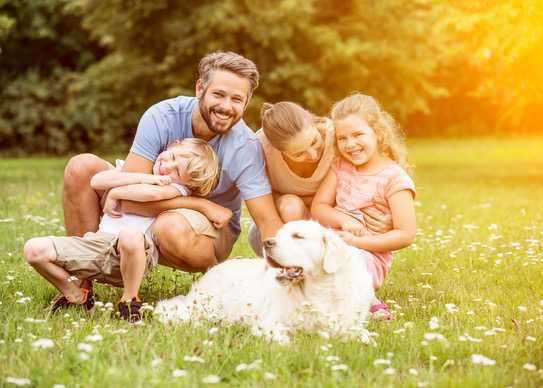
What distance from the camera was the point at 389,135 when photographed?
536 cm

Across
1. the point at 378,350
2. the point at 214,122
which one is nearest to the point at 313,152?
the point at 214,122

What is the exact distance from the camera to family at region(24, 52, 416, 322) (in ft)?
16.3

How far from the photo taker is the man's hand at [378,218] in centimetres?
527

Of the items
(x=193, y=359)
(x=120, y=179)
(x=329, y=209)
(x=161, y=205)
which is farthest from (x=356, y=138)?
(x=193, y=359)

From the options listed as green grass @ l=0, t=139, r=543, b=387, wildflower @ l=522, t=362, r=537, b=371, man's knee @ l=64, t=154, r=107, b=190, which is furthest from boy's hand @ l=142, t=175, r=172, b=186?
wildflower @ l=522, t=362, r=537, b=371

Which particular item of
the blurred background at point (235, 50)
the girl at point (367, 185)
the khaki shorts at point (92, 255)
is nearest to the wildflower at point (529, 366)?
the girl at point (367, 185)

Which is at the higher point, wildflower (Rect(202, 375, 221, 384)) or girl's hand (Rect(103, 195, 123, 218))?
girl's hand (Rect(103, 195, 123, 218))

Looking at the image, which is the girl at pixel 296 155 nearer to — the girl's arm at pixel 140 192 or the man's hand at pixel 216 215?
the man's hand at pixel 216 215

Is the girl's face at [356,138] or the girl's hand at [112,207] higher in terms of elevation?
Answer: the girl's face at [356,138]

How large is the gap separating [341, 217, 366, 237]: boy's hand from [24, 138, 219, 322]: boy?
0.93 m

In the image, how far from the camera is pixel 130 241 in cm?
480

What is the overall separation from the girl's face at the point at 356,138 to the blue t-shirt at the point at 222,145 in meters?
0.58

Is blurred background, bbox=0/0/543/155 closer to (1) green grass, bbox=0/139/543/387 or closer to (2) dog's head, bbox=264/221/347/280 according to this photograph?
(1) green grass, bbox=0/139/543/387

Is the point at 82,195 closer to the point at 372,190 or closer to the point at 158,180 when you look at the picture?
the point at 158,180
